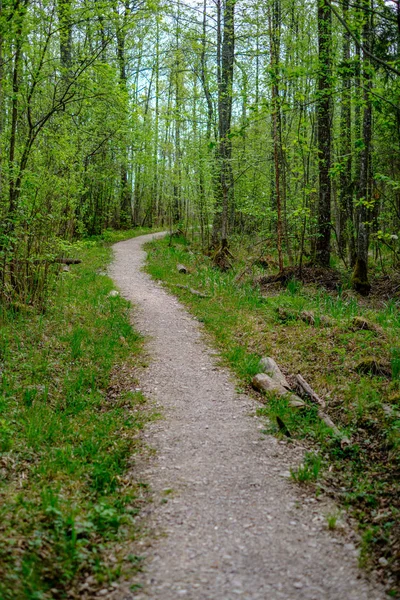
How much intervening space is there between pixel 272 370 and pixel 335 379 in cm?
91

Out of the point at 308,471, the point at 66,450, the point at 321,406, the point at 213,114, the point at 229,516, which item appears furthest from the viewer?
the point at 213,114

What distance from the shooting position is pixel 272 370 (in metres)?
6.39

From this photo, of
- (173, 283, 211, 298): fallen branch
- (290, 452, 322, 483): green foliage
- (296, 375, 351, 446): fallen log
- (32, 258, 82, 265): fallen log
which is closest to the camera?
(290, 452, 322, 483): green foliage

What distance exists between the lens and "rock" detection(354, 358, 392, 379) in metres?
6.02

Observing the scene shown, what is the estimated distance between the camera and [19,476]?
3992 mm

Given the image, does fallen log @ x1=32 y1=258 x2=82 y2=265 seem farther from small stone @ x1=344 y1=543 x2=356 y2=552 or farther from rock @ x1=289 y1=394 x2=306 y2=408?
small stone @ x1=344 y1=543 x2=356 y2=552

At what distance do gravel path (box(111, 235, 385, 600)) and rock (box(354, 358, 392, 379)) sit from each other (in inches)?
68.0

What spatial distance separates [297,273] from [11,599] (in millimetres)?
10589

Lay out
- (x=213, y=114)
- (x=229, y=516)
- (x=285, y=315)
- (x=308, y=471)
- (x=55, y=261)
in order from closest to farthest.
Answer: (x=229, y=516)
(x=308, y=471)
(x=285, y=315)
(x=55, y=261)
(x=213, y=114)

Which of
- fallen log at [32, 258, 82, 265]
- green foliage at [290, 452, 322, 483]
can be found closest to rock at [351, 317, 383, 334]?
green foliage at [290, 452, 322, 483]

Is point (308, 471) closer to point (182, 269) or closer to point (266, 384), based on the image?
point (266, 384)

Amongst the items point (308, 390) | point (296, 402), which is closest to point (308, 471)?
point (296, 402)

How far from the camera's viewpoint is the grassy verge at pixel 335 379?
3729 mm

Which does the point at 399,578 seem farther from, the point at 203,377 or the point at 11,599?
the point at 203,377
